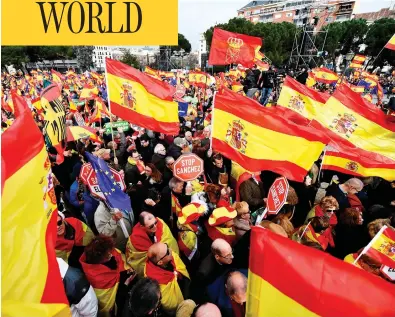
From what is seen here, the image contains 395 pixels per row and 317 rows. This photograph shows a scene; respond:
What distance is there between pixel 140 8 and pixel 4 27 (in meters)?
1.40

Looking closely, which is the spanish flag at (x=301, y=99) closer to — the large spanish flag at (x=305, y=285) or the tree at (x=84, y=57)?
the large spanish flag at (x=305, y=285)

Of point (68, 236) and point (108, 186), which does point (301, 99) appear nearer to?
point (108, 186)

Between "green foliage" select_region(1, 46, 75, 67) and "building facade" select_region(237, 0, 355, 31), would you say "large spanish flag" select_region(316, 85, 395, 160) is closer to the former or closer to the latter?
"green foliage" select_region(1, 46, 75, 67)

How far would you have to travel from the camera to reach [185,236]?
3.51 meters

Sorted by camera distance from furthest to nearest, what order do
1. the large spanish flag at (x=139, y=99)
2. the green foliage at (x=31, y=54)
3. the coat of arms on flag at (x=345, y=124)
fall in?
the green foliage at (x=31, y=54) → the large spanish flag at (x=139, y=99) → the coat of arms on flag at (x=345, y=124)

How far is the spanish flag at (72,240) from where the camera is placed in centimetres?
304

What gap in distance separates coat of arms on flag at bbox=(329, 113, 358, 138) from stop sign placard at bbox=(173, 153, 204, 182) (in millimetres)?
2341

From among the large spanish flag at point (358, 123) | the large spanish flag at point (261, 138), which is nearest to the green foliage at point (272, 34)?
the large spanish flag at point (358, 123)

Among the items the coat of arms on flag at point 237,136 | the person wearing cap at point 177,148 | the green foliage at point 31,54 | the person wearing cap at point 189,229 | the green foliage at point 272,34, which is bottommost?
the green foliage at point 31,54

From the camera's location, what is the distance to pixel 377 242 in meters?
2.65

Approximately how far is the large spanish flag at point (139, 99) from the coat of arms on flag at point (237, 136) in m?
1.41

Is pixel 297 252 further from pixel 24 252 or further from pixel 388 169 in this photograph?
pixel 388 169

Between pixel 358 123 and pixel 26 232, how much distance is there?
4.69 metres

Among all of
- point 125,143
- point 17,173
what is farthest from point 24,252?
point 125,143
